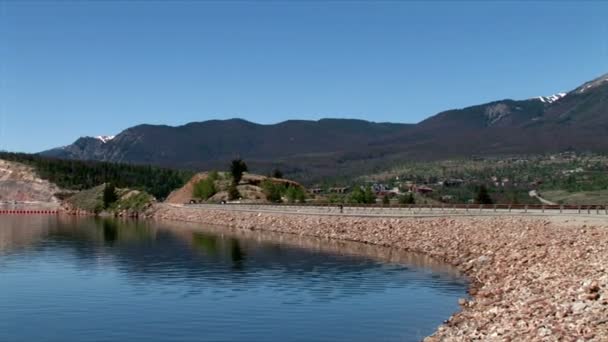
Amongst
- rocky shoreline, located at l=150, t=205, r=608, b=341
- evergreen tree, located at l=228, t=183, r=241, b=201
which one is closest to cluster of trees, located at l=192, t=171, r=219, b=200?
evergreen tree, located at l=228, t=183, r=241, b=201

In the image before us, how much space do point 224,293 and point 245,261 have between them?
1725 centimetres

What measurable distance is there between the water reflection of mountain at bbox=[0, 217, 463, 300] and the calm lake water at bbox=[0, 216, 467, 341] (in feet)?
0.40

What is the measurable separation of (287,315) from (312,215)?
2375 inches

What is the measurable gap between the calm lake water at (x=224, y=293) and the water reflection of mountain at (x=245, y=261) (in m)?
0.12

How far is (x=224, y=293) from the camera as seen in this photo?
44406mm

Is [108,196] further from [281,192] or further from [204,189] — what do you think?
[281,192]

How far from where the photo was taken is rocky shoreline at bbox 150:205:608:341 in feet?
87.2

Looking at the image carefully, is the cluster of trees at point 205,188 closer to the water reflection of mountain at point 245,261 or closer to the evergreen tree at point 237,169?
the evergreen tree at point 237,169

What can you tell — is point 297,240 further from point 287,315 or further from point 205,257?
point 287,315

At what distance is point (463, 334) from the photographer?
93.3 feet

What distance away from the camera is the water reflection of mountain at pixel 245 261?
48.4 m

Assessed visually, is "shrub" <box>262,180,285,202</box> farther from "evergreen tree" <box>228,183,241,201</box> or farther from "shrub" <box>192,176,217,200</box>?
"shrub" <box>192,176,217,200</box>

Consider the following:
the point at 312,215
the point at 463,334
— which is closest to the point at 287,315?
the point at 463,334

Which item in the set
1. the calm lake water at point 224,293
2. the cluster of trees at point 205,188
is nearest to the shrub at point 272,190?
the cluster of trees at point 205,188
